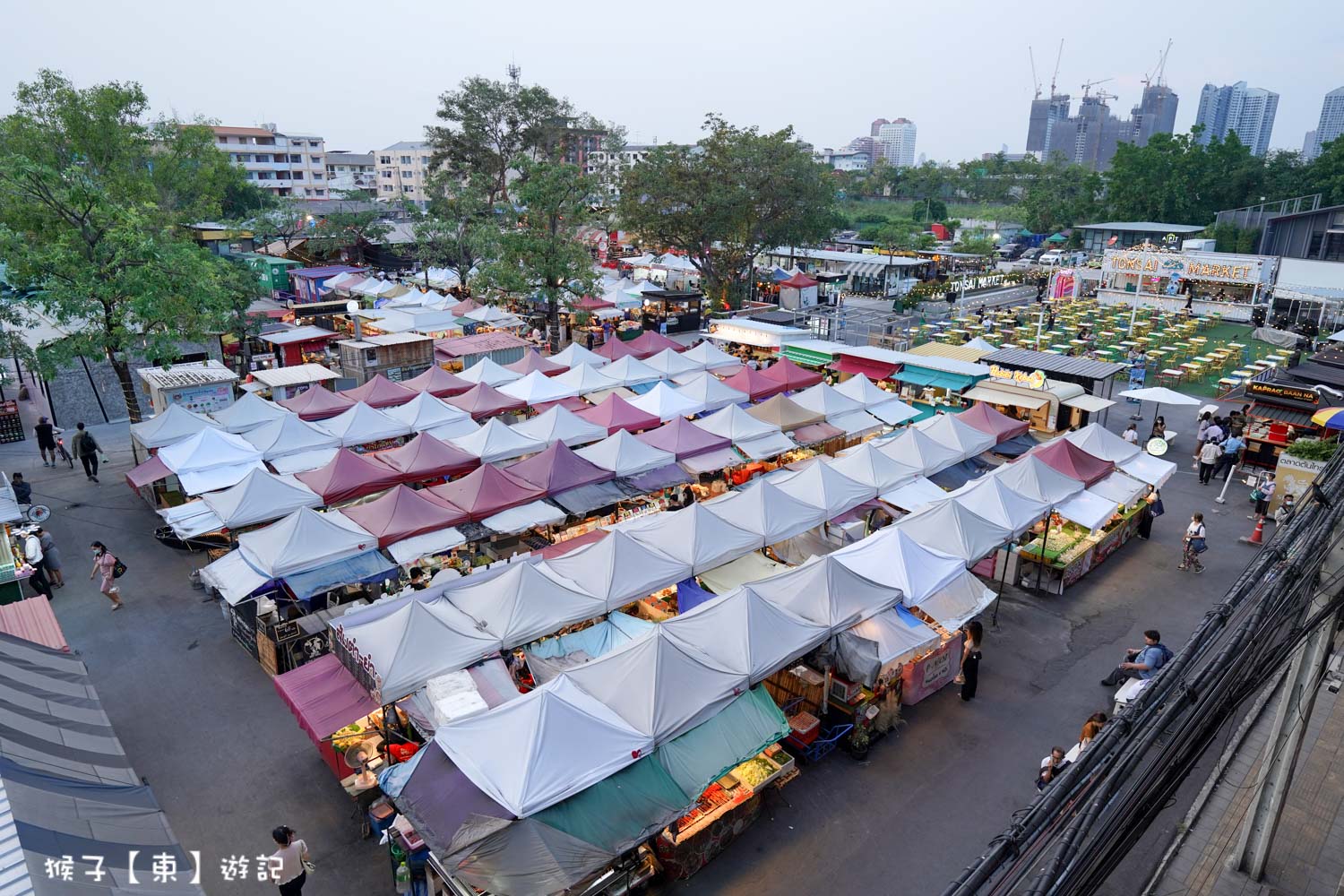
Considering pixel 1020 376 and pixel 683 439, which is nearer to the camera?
pixel 683 439

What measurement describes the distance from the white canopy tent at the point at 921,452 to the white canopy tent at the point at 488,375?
10.2m

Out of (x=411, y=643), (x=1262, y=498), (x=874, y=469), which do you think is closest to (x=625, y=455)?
(x=874, y=469)

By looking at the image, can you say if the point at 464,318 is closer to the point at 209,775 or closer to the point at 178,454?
the point at 178,454

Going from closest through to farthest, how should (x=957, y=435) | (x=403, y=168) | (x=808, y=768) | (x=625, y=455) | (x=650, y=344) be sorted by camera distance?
1. (x=808, y=768)
2. (x=625, y=455)
3. (x=957, y=435)
4. (x=650, y=344)
5. (x=403, y=168)

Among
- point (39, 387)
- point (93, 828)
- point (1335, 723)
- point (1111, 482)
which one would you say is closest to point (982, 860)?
point (93, 828)

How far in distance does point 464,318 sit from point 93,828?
24049mm

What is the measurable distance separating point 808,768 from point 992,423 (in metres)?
10.1

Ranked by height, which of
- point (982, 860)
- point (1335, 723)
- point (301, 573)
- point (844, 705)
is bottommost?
point (1335, 723)

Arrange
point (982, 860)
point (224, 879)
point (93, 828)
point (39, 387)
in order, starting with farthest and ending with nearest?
point (39, 387) < point (224, 879) < point (93, 828) < point (982, 860)

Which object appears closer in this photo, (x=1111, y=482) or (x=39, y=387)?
(x=1111, y=482)

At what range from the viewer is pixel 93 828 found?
5637mm

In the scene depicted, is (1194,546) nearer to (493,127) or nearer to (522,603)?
(522,603)

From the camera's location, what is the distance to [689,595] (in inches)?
424

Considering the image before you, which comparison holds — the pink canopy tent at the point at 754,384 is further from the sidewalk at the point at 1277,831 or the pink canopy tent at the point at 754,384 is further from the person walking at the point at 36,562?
the person walking at the point at 36,562
